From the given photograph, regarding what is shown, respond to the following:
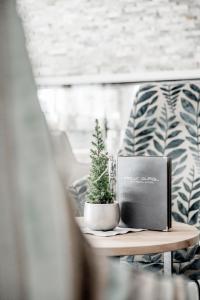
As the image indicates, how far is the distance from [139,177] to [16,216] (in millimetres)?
1742

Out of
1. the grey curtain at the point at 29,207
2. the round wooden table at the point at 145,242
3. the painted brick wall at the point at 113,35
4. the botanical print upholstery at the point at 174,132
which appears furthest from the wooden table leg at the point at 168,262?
the grey curtain at the point at 29,207

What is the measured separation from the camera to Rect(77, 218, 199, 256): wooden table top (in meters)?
1.71

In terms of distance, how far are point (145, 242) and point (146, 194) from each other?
0.29 metres

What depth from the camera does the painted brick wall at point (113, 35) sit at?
3.27 meters

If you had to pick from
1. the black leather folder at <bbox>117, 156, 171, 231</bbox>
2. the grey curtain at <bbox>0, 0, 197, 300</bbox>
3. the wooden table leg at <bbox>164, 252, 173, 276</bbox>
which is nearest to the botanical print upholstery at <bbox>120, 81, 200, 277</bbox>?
the wooden table leg at <bbox>164, 252, 173, 276</bbox>

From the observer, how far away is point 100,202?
1.98 meters

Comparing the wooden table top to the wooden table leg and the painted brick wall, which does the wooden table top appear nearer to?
the wooden table leg

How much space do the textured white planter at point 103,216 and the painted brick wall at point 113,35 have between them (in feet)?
4.86

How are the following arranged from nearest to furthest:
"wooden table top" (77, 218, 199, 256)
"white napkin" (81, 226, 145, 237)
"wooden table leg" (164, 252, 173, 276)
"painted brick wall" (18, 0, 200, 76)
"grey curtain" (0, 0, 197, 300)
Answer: "grey curtain" (0, 0, 197, 300), "wooden table top" (77, 218, 199, 256), "white napkin" (81, 226, 145, 237), "wooden table leg" (164, 252, 173, 276), "painted brick wall" (18, 0, 200, 76)

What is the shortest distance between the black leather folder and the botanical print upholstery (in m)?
0.83

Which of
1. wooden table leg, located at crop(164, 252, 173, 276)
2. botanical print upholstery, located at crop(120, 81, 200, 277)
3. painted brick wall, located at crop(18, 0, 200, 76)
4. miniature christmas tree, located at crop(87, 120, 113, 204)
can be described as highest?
painted brick wall, located at crop(18, 0, 200, 76)

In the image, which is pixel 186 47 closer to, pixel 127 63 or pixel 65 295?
pixel 127 63

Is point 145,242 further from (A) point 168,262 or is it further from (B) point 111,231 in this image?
(A) point 168,262

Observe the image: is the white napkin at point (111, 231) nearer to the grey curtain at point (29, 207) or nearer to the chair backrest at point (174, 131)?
the chair backrest at point (174, 131)
